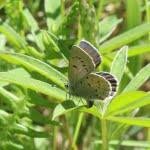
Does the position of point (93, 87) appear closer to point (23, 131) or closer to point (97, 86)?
point (97, 86)

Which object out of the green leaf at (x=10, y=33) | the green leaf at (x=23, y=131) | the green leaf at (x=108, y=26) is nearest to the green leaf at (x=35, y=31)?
the green leaf at (x=10, y=33)

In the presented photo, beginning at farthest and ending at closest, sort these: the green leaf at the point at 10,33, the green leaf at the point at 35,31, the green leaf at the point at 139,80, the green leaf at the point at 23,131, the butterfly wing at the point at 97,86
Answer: the green leaf at the point at 35,31, the green leaf at the point at 10,33, the green leaf at the point at 23,131, the green leaf at the point at 139,80, the butterfly wing at the point at 97,86

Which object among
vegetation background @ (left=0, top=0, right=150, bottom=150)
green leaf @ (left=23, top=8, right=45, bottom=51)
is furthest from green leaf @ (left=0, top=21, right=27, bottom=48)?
green leaf @ (left=23, top=8, right=45, bottom=51)

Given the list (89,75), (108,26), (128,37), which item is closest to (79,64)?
(89,75)

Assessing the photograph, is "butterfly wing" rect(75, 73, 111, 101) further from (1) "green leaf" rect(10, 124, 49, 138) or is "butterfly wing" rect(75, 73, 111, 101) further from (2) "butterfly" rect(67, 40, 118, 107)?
(1) "green leaf" rect(10, 124, 49, 138)

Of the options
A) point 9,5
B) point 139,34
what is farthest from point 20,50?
point 139,34

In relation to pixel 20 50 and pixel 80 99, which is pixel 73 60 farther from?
pixel 20 50

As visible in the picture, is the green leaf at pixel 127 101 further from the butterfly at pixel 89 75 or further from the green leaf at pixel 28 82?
the green leaf at pixel 28 82
